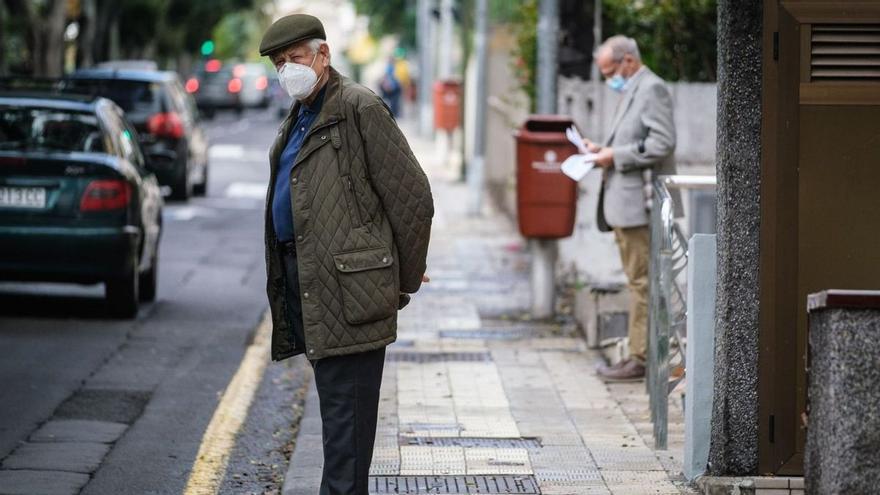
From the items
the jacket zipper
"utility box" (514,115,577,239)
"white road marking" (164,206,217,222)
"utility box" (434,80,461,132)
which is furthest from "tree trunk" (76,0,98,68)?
the jacket zipper

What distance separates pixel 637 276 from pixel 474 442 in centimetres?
200

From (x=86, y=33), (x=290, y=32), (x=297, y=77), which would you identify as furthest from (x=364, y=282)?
(x=86, y=33)

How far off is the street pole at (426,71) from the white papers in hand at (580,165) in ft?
112

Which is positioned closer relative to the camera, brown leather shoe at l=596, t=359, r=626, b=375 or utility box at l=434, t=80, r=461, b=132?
brown leather shoe at l=596, t=359, r=626, b=375

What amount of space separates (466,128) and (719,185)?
22.9m

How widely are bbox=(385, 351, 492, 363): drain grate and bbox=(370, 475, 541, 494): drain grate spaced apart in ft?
11.4

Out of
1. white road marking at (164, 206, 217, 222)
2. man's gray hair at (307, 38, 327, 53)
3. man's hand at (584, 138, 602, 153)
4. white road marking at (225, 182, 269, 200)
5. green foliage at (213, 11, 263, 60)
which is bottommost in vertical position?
white road marking at (164, 206, 217, 222)

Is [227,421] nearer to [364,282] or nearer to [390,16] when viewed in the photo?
[364,282]

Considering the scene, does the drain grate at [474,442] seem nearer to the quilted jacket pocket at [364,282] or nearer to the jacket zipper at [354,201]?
the quilted jacket pocket at [364,282]

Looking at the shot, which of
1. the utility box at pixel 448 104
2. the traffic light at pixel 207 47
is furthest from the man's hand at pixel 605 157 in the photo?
the traffic light at pixel 207 47

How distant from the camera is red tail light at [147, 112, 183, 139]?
22.8m

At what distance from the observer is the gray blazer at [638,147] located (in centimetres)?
964

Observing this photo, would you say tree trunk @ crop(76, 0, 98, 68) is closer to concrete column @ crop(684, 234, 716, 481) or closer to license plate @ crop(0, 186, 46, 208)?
license plate @ crop(0, 186, 46, 208)

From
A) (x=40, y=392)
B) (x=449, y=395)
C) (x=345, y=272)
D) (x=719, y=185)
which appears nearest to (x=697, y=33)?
(x=449, y=395)
